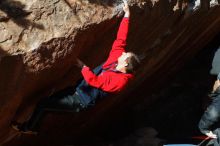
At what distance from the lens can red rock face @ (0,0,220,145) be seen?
20.6ft

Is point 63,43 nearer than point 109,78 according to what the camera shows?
Yes

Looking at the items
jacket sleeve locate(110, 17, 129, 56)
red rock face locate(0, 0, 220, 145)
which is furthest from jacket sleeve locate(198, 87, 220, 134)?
jacket sleeve locate(110, 17, 129, 56)

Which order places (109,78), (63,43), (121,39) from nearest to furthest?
(63,43) → (109,78) → (121,39)

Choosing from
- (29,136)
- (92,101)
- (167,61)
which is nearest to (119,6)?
(92,101)

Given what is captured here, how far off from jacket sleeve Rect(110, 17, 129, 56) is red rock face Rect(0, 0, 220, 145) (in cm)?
16

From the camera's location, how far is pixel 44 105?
277 inches

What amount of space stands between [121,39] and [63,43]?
3.01 feet

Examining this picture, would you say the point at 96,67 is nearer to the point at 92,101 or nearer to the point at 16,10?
the point at 92,101

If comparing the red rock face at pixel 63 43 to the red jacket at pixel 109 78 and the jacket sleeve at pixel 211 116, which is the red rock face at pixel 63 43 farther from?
the jacket sleeve at pixel 211 116

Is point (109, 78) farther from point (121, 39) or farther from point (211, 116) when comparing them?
point (211, 116)

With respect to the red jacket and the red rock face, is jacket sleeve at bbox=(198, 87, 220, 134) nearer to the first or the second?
the red rock face

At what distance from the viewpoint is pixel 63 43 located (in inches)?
262

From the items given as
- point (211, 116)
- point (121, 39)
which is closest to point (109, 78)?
point (121, 39)

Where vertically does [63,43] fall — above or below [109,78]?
above
